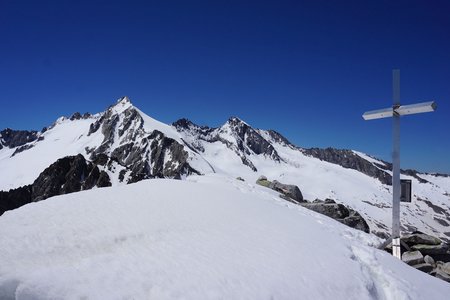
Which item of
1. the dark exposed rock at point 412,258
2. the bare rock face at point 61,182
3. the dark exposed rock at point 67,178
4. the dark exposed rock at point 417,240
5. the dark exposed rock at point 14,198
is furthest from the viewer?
the dark exposed rock at point 67,178

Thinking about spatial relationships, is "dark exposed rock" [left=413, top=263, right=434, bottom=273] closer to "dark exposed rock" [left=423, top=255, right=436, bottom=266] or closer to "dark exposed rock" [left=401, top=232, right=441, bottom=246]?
"dark exposed rock" [left=423, top=255, right=436, bottom=266]

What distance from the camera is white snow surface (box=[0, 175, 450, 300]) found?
282 inches

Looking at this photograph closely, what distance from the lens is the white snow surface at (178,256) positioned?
23.5ft

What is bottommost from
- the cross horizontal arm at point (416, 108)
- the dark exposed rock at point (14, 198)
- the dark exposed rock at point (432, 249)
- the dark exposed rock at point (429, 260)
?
the dark exposed rock at point (429, 260)

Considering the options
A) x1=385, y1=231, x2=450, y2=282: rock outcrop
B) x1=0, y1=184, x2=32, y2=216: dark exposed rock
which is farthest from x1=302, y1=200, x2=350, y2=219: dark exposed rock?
x1=0, y1=184, x2=32, y2=216: dark exposed rock

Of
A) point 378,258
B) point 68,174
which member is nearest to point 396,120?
point 378,258

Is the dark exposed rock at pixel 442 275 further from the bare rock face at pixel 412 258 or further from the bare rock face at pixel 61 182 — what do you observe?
the bare rock face at pixel 61 182

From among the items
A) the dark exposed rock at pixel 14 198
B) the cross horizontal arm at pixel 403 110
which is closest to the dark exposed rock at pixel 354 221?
the cross horizontal arm at pixel 403 110

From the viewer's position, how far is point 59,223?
10.0 metres

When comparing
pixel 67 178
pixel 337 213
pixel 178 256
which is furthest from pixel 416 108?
pixel 67 178

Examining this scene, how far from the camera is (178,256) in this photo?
8.65m

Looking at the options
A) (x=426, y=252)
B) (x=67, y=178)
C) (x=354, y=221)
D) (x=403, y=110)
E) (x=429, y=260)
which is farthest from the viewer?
(x=67, y=178)

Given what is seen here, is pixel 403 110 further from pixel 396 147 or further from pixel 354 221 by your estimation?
pixel 354 221

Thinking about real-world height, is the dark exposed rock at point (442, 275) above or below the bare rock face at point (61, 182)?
below
